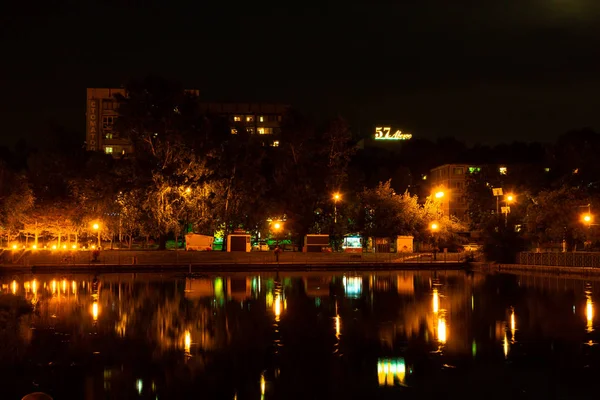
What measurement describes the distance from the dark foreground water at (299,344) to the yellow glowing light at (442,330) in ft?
0.33

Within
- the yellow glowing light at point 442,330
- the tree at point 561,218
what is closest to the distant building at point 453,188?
the tree at point 561,218

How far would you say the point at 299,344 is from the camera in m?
18.9

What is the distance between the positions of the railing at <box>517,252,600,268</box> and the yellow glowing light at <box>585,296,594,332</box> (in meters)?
17.0

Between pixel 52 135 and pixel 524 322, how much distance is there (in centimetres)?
6372

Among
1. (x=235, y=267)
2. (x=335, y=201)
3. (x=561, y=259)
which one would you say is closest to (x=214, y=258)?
(x=235, y=267)

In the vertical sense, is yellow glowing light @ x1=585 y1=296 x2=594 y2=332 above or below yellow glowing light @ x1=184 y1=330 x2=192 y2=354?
below

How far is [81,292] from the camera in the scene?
33.3m

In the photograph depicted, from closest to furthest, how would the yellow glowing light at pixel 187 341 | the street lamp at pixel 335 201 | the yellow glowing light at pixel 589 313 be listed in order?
the yellow glowing light at pixel 187 341
the yellow glowing light at pixel 589 313
the street lamp at pixel 335 201

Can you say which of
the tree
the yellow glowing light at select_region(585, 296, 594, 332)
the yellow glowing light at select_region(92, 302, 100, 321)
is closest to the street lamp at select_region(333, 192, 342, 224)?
the tree

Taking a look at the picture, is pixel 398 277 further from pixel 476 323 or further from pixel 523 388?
pixel 523 388

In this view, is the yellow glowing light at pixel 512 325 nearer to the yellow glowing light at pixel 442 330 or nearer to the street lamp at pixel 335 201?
the yellow glowing light at pixel 442 330

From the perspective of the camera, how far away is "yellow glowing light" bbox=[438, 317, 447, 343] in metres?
19.6

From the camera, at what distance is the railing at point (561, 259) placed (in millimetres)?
46562

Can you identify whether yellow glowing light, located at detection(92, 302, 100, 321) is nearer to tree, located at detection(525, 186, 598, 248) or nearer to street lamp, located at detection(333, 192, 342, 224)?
tree, located at detection(525, 186, 598, 248)
